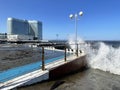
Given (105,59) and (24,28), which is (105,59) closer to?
(105,59)

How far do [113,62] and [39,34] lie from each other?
Answer: 5729 inches

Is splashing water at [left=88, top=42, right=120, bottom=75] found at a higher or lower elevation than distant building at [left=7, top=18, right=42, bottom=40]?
lower

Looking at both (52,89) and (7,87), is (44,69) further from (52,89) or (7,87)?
(7,87)

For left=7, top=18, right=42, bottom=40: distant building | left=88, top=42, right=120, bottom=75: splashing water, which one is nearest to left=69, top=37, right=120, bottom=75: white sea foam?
left=88, top=42, right=120, bottom=75: splashing water

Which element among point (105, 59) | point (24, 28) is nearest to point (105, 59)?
point (105, 59)

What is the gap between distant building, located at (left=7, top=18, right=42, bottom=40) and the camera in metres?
128

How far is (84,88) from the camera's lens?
6562mm

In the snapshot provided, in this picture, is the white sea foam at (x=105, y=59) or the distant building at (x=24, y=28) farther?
the distant building at (x=24, y=28)

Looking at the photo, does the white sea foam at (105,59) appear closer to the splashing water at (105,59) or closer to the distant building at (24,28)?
the splashing water at (105,59)

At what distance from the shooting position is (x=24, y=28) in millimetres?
142250

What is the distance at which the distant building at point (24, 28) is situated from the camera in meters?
128

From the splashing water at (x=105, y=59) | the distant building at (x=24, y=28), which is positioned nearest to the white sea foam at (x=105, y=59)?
the splashing water at (x=105, y=59)

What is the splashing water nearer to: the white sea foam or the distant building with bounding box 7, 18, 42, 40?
the white sea foam

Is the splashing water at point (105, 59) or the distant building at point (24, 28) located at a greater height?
the distant building at point (24, 28)
